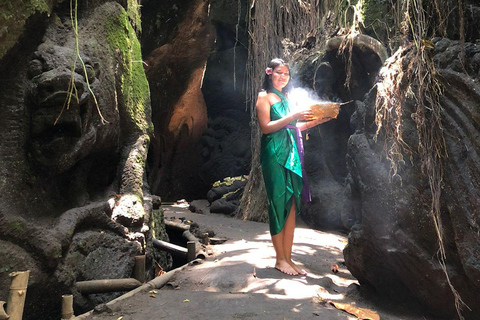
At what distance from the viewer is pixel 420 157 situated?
8.33 feet

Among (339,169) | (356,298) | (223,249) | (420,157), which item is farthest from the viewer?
(339,169)

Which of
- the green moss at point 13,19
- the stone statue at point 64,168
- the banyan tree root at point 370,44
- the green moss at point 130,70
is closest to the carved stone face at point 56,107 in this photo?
the stone statue at point 64,168

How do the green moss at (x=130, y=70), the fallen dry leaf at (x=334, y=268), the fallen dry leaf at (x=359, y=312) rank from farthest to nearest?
the green moss at (x=130, y=70) < the fallen dry leaf at (x=334, y=268) < the fallen dry leaf at (x=359, y=312)

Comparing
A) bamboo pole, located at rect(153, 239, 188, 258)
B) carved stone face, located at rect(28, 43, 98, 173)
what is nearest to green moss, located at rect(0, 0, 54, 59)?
carved stone face, located at rect(28, 43, 98, 173)

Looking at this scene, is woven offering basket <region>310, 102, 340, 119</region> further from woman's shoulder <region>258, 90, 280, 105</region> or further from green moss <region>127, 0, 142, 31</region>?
green moss <region>127, 0, 142, 31</region>

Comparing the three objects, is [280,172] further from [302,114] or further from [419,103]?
[419,103]

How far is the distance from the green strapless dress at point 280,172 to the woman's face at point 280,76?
0.21m

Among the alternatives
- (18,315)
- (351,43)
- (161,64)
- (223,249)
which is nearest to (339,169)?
(351,43)

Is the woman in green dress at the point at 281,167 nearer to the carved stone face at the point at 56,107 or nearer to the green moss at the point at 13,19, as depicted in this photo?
the carved stone face at the point at 56,107

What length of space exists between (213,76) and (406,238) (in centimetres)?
1247

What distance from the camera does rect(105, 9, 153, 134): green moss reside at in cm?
473

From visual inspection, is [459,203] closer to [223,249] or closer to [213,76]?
[223,249]

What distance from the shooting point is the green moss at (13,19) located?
298cm

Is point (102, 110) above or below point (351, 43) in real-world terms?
below
